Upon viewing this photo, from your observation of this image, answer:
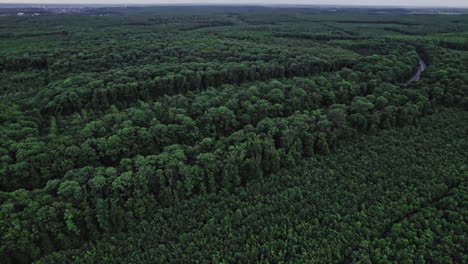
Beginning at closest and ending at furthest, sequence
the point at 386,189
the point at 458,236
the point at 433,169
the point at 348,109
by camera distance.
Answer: the point at 458,236
the point at 386,189
the point at 433,169
the point at 348,109

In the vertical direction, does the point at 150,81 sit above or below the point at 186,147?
above

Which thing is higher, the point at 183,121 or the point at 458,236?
the point at 183,121

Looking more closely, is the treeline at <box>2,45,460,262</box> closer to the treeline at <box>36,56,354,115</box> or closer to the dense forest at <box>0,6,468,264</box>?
the dense forest at <box>0,6,468,264</box>

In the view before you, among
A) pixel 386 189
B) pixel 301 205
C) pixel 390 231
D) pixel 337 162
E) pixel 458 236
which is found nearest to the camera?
pixel 458 236

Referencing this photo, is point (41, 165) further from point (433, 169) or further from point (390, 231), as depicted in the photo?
point (433, 169)

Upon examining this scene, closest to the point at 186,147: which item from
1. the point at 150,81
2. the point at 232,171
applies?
the point at 232,171

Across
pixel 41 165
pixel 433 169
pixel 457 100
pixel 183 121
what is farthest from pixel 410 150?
pixel 41 165

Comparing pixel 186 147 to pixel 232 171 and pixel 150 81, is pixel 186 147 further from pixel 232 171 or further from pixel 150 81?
pixel 150 81

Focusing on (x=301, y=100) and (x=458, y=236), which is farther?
(x=301, y=100)
